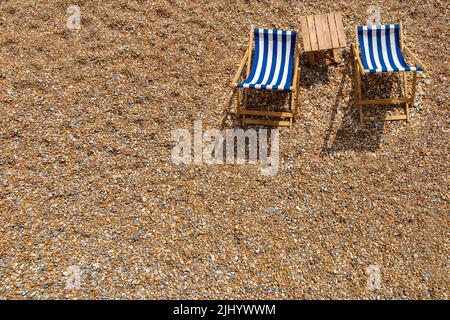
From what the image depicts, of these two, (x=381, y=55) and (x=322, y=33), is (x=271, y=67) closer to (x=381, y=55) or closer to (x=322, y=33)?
(x=322, y=33)

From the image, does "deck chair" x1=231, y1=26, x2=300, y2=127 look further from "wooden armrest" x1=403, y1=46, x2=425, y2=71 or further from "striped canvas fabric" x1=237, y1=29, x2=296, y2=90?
"wooden armrest" x1=403, y1=46, x2=425, y2=71

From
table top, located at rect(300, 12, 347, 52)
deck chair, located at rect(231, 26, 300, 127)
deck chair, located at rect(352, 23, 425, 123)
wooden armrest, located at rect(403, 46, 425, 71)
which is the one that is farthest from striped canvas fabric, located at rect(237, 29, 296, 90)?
wooden armrest, located at rect(403, 46, 425, 71)

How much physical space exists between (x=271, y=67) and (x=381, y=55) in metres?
1.43

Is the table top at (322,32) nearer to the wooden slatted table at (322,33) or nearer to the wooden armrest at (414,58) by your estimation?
the wooden slatted table at (322,33)

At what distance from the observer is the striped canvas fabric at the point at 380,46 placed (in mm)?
4781

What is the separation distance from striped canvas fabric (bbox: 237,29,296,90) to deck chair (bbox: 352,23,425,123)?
881mm

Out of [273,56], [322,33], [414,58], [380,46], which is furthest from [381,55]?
[273,56]

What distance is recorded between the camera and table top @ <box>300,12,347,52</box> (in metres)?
4.88

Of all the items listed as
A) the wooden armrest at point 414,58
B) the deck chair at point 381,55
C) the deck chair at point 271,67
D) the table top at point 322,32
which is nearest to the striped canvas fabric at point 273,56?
the deck chair at point 271,67

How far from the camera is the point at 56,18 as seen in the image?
18.1 ft

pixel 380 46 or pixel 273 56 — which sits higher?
pixel 380 46

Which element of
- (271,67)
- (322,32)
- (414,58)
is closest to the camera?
(414,58)

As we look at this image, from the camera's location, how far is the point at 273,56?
495 cm

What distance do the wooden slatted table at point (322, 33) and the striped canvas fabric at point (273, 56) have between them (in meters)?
0.21
